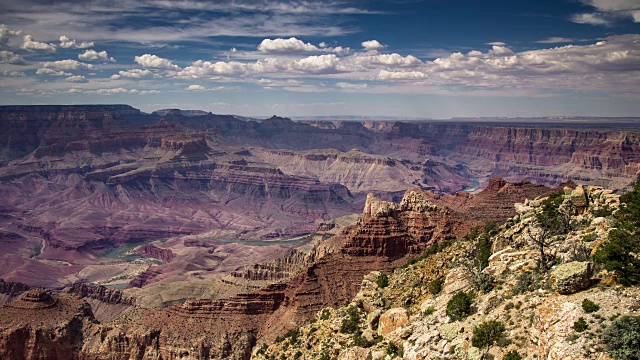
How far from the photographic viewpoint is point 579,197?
4375 centimetres

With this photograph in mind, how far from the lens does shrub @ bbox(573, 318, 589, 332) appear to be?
959 inches

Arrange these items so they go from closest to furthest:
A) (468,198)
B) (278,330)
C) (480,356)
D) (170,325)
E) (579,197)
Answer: (480,356) < (579,197) < (278,330) < (170,325) < (468,198)

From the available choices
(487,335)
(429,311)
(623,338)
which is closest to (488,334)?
(487,335)

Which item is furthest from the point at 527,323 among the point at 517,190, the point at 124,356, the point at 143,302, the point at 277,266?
the point at 143,302

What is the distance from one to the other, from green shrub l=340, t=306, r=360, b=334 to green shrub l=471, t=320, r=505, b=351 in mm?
22447

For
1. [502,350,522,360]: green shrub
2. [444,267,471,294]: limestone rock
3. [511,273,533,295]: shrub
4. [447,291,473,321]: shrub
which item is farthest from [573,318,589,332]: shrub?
[444,267,471,294]: limestone rock

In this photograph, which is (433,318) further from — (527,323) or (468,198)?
(468,198)

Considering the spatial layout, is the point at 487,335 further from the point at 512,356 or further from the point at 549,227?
the point at 549,227

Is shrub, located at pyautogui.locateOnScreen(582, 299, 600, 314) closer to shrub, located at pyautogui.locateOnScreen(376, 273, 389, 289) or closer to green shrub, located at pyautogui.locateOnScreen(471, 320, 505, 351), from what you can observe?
green shrub, located at pyautogui.locateOnScreen(471, 320, 505, 351)

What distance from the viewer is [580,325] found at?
80.1 ft

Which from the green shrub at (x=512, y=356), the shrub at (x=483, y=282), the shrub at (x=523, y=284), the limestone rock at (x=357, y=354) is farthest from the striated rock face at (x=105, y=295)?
the green shrub at (x=512, y=356)

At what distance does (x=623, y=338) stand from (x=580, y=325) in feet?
6.11

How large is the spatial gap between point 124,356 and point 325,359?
50002 mm

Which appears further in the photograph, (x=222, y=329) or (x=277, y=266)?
(x=277, y=266)
